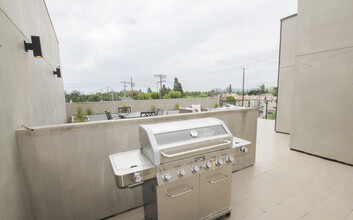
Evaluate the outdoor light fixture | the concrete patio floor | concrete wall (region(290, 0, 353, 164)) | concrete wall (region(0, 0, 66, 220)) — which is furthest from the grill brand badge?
concrete wall (region(290, 0, 353, 164))

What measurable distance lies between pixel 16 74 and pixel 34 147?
2.44 ft

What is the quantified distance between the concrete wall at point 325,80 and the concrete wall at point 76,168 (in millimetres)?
3319

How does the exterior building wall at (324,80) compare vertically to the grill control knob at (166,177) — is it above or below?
above

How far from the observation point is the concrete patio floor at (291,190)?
167 centimetres

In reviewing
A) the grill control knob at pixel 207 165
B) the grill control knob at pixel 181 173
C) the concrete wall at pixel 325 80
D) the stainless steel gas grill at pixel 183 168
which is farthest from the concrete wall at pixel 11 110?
the concrete wall at pixel 325 80

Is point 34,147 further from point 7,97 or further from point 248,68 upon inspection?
point 248,68

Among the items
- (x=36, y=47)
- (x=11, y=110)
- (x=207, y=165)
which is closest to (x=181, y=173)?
(x=207, y=165)

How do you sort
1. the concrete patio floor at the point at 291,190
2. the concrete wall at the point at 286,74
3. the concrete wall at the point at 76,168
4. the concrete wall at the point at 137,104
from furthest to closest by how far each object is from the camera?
the concrete wall at the point at 137,104
the concrete wall at the point at 286,74
the concrete patio floor at the point at 291,190
the concrete wall at the point at 76,168

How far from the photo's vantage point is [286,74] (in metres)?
4.80

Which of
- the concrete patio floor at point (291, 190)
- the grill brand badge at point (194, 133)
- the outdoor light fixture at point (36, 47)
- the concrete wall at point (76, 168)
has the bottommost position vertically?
the concrete patio floor at point (291, 190)

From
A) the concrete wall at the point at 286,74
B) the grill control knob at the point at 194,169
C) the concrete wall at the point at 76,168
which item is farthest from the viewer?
the concrete wall at the point at 286,74

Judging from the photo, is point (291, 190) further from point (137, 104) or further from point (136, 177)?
point (137, 104)

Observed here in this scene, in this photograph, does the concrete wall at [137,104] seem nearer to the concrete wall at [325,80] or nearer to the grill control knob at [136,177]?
the concrete wall at [325,80]

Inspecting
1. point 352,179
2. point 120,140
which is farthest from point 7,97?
point 352,179
